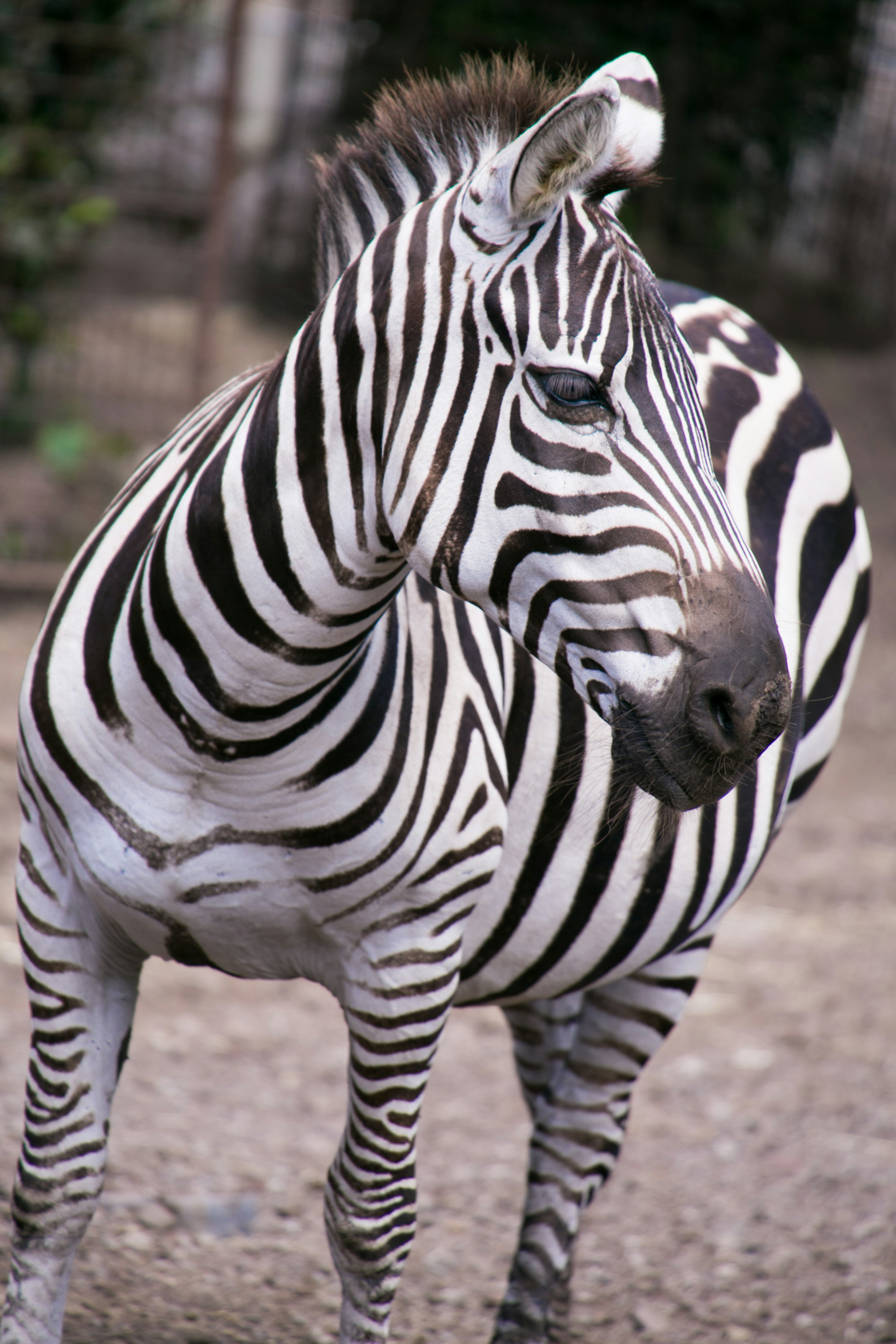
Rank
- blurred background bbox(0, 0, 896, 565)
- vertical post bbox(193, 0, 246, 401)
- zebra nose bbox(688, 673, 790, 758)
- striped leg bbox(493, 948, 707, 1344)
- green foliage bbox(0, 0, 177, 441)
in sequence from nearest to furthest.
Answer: zebra nose bbox(688, 673, 790, 758) < striped leg bbox(493, 948, 707, 1344) < vertical post bbox(193, 0, 246, 401) < green foliage bbox(0, 0, 177, 441) < blurred background bbox(0, 0, 896, 565)

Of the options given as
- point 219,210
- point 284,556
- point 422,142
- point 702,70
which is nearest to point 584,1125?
point 284,556

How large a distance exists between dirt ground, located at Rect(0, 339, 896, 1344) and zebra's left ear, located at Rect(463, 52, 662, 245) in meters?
2.31

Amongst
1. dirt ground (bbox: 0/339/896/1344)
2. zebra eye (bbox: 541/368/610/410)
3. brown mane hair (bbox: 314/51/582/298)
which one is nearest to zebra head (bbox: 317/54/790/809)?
zebra eye (bbox: 541/368/610/410)

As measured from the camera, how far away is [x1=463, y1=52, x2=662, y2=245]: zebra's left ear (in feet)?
4.81

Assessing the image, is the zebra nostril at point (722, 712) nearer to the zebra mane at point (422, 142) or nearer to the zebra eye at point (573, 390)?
the zebra eye at point (573, 390)

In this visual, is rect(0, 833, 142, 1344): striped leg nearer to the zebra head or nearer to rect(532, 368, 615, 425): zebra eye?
the zebra head

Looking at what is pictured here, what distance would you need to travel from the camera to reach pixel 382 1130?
1.98 metres

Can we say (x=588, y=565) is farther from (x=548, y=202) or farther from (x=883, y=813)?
(x=883, y=813)

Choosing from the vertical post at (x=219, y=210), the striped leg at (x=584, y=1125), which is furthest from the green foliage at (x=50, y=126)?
the striped leg at (x=584, y=1125)

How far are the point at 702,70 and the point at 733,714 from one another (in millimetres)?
11219

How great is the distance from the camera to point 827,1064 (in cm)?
421

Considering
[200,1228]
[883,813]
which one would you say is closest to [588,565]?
[200,1228]

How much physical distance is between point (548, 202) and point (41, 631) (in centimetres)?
109

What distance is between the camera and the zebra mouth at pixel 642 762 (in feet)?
4.92
